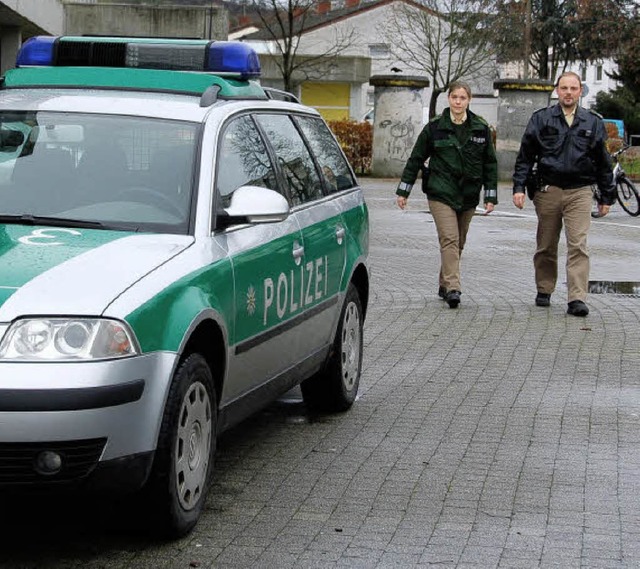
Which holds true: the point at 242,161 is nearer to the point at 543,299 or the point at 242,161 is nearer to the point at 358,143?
the point at 543,299

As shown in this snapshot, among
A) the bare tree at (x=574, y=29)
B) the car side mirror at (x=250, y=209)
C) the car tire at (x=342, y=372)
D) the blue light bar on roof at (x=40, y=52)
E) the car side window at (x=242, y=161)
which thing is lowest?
the car tire at (x=342, y=372)

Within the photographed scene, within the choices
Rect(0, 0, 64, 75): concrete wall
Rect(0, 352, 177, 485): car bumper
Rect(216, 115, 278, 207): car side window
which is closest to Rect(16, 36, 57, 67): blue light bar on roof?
Rect(216, 115, 278, 207): car side window

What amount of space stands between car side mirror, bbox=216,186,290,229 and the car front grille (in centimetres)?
136

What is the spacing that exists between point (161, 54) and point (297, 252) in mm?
1314

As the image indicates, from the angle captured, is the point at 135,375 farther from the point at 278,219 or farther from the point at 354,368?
the point at 354,368

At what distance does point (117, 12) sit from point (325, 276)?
2473cm

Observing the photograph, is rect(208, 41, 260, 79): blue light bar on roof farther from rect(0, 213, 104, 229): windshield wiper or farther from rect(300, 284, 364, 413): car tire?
rect(0, 213, 104, 229): windshield wiper

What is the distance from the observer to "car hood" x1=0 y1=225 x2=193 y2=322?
16.1 feet

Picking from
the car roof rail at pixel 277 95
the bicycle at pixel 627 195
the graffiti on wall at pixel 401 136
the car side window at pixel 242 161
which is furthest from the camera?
the graffiti on wall at pixel 401 136

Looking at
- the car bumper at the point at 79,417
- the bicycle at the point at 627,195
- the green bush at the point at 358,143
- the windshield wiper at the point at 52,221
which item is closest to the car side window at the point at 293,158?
the windshield wiper at the point at 52,221

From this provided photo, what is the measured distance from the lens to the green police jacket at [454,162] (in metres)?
12.6

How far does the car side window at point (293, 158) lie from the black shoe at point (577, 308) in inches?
199

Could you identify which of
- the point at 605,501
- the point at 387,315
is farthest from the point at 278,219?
the point at 387,315

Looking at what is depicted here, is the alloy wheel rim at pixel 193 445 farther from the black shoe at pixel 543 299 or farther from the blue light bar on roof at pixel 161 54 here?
the black shoe at pixel 543 299
